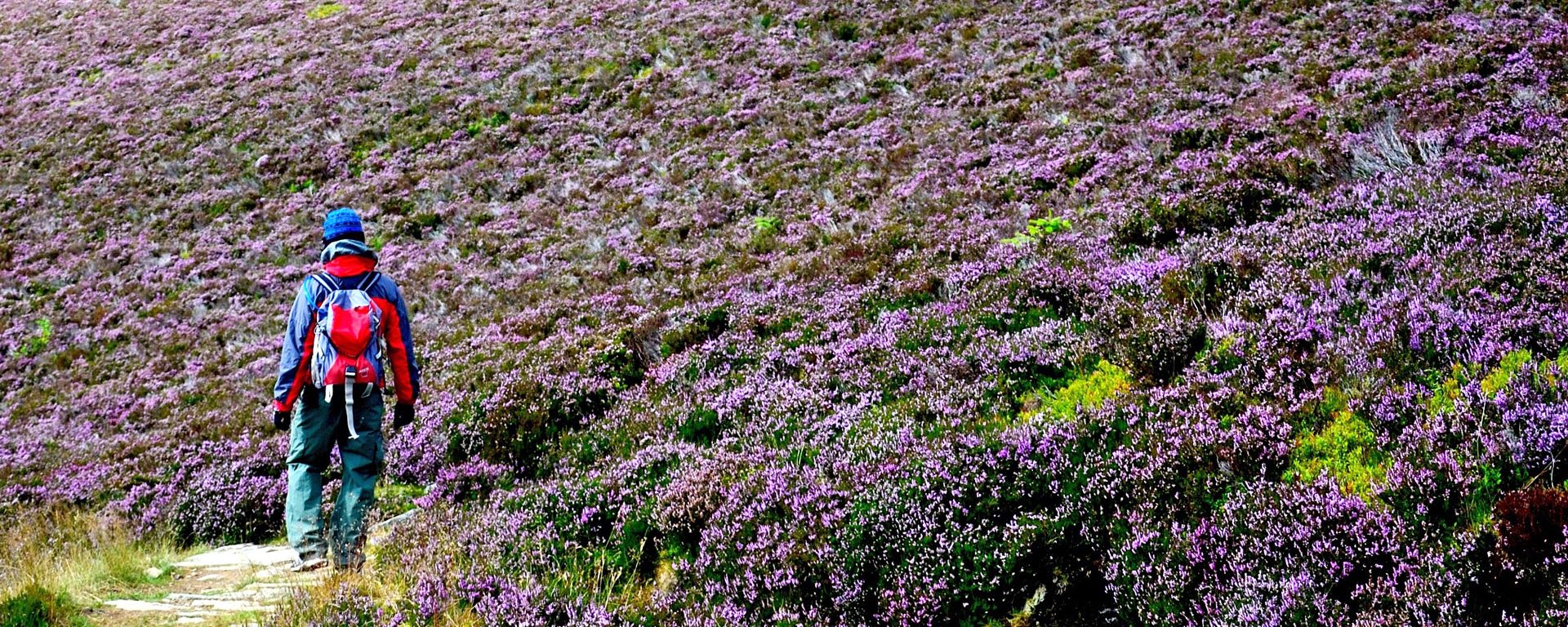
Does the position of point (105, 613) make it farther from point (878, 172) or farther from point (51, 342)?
point (51, 342)

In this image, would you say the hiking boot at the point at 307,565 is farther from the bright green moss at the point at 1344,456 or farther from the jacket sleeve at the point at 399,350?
the bright green moss at the point at 1344,456

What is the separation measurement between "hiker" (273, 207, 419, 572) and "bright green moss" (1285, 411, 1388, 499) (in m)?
5.44

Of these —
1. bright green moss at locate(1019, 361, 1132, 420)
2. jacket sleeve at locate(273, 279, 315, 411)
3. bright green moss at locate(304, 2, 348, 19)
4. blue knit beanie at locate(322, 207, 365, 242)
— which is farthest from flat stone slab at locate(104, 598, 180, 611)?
bright green moss at locate(304, 2, 348, 19)

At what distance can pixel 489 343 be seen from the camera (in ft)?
36.9

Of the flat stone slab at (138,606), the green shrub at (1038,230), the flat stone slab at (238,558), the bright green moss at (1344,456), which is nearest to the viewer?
the bright green moss at (1344,456)

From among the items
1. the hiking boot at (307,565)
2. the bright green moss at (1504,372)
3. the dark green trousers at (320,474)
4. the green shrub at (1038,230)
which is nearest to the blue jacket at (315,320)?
the dark green trousers at (320,474)

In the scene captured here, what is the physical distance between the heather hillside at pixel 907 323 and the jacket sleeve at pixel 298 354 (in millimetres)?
1281

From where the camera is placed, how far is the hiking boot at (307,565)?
18.0ft

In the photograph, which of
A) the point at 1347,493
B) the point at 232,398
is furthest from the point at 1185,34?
the point at 232,398

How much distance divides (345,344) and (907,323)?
4.68 meters

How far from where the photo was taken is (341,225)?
18.6 feet

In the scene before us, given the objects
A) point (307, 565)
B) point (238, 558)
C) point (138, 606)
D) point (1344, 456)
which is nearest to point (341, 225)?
point (307, 565)

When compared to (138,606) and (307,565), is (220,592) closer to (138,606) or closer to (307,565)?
(138,606)

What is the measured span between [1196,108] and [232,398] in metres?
16.1
